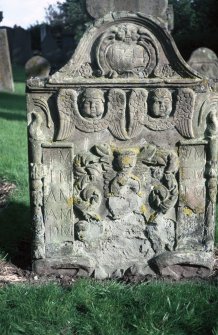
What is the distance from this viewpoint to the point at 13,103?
14.4 meters

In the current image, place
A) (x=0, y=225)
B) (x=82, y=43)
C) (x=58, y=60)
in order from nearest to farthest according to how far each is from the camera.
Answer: (x=82, y=43) → (x=0, y=225) → (x=58, y=60)

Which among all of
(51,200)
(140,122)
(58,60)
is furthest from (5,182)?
(58,60)

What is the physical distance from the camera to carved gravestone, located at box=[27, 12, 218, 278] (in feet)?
13.1

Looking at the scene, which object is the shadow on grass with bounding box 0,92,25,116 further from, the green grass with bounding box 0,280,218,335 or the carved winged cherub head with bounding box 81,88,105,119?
the green grass with bounding box 0,280,218,335

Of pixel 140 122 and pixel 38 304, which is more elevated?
pixel 140 122

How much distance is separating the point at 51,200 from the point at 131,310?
1183 millimetres

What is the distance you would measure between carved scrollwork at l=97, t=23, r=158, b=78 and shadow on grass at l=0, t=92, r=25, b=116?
27.3 feet

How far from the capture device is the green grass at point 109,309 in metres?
3.48

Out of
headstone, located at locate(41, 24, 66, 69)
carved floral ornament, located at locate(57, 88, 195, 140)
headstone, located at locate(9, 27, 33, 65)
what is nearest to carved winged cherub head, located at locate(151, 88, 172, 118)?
carved floral ornament, located at locate(57, 88, 195, 140)

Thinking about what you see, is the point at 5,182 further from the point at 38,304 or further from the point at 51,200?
the point at 38,304

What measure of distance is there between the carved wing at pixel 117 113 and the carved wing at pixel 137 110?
6cm

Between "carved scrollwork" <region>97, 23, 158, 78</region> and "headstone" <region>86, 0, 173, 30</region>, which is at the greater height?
"headstone" <region>86, 0, 173, 30</region>

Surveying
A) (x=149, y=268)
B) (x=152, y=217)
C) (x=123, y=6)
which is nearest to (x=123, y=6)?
(x=123, y=6)

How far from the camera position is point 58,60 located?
23219 millimetres
